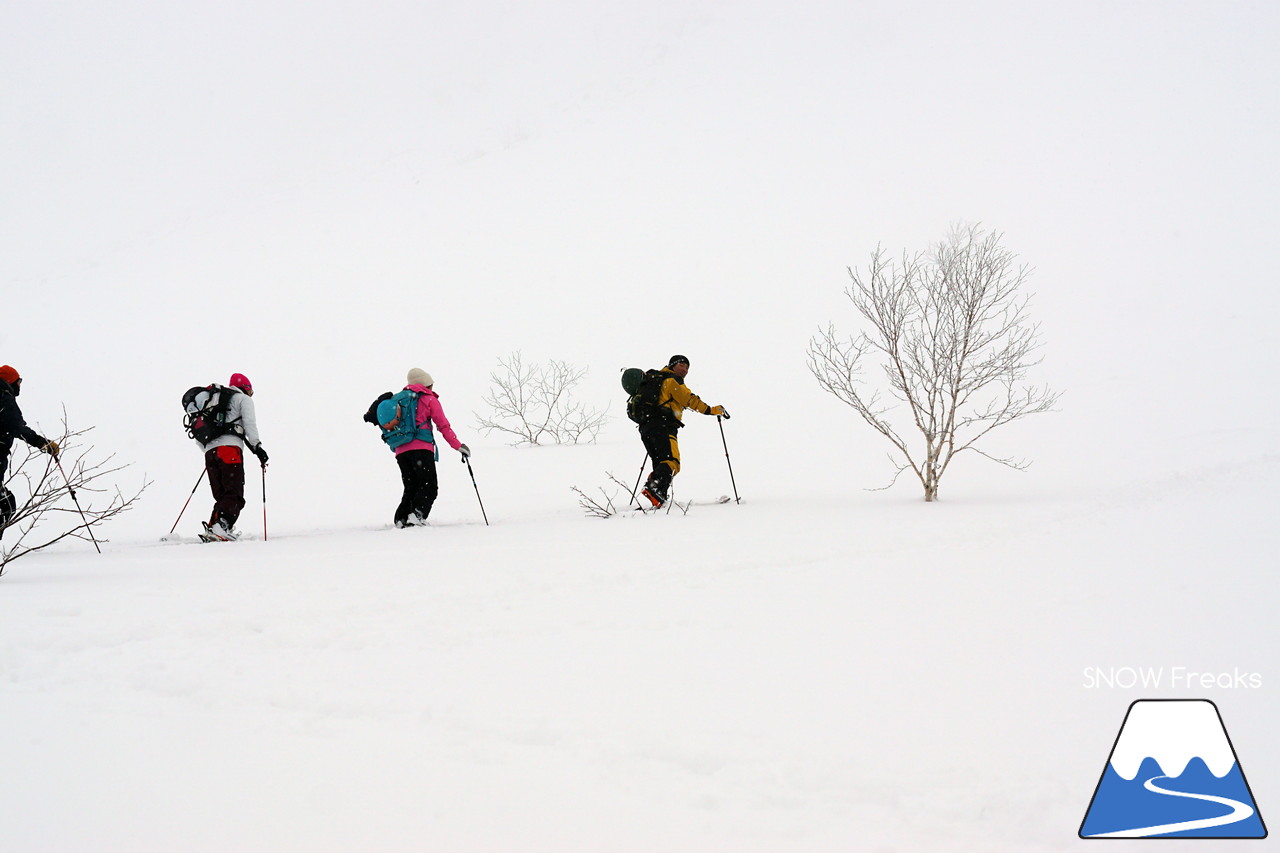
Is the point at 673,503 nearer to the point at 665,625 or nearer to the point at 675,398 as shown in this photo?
the point at 675,398

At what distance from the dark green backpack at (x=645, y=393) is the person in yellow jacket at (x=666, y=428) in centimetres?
2

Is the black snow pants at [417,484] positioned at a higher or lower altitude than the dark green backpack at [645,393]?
lower

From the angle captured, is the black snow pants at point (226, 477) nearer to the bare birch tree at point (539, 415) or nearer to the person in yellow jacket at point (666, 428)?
the person in yellow jacket at point (666, 428)

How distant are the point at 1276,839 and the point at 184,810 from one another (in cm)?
334

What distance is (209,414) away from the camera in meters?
7.03

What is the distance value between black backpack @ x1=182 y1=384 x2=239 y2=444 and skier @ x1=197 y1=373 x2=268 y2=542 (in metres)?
0.02

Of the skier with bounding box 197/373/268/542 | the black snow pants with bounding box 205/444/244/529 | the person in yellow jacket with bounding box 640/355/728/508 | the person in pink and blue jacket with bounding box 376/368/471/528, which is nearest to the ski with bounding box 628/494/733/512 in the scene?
the person in yellow jacket with bounding box 640/355/728/508

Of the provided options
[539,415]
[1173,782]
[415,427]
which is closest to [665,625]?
[1173,782]

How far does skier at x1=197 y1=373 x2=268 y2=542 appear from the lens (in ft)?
23.1

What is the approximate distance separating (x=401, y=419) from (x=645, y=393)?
2.48 metres

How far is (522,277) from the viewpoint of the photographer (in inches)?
1734

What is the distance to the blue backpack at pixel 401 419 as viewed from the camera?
24.5ft

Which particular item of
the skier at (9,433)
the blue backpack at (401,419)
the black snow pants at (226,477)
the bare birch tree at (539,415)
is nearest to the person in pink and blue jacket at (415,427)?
the blue backpack at (401,419)

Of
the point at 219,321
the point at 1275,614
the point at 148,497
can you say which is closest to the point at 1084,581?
the point at 1275,614
